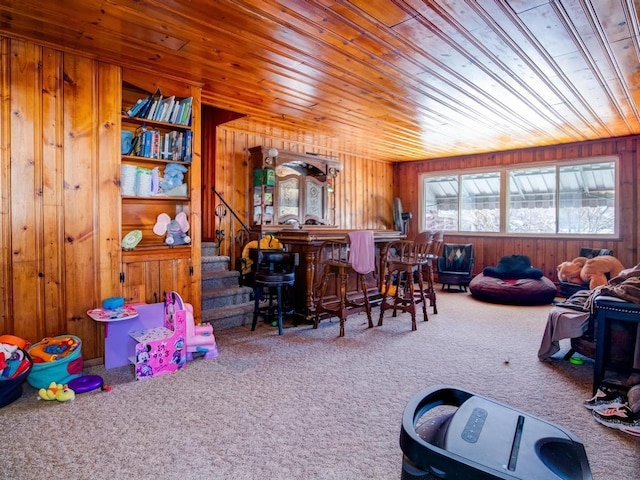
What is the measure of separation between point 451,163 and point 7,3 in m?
7.01

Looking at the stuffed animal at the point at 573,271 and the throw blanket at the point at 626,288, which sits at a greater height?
the throw blanket at the point at 626,288

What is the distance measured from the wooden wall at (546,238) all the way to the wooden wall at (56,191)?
6281 mm

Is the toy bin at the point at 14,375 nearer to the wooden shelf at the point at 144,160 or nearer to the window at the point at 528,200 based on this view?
the wooden shelf at the point at 144,160

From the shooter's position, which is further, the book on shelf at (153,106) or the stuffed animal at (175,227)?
the stuffed animal at (175,227)

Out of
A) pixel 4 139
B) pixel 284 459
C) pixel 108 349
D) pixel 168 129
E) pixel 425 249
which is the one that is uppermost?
pixel 168 129

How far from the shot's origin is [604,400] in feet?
7.89

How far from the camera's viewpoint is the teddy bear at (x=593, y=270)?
502cm

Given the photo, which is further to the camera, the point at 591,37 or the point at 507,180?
the point at 507,180

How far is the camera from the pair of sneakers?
215 centimetres

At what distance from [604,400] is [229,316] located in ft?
10.7

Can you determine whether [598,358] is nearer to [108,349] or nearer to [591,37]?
[591,37]

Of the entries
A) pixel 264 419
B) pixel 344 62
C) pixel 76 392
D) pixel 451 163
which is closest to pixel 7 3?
pixel 344 62

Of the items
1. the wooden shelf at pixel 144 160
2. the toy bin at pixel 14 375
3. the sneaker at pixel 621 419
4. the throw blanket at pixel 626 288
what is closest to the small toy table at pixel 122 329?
the toy bin at pixel 14 375

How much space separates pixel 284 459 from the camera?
187 centimetres
